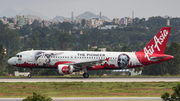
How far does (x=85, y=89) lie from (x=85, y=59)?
13461 millimetres

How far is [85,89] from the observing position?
34.1 meters

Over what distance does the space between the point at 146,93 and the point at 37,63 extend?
20.8 meters

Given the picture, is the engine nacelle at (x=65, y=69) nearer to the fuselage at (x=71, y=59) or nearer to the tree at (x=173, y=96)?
the fuselage at (x=71, y=59)

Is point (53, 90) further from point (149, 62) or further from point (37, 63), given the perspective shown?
point (149, 62)

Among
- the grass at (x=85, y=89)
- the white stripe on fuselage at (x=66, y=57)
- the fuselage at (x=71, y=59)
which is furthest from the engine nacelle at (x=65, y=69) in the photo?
the grass at (x=85, y=89)

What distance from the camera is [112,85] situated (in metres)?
37.2

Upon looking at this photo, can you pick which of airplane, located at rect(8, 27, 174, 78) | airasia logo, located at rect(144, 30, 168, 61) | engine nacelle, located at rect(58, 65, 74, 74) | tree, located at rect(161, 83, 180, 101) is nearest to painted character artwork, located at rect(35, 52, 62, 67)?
airplane, located at rect(8, 27, 174, 78)

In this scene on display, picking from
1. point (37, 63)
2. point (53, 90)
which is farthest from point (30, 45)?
point (53, 90)

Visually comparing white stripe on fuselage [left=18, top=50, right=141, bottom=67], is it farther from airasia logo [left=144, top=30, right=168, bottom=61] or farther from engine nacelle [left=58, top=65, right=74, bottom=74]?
airasia logo [left=144, top=30, right=168, bottom=61]

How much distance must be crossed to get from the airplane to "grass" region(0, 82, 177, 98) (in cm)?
856

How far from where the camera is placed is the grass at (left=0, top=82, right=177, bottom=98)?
101 ft

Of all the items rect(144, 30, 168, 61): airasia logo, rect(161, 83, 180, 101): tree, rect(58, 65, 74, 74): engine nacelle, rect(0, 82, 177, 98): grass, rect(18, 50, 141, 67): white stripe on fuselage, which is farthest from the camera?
rect(144, 30, 168, 61): airasia logo

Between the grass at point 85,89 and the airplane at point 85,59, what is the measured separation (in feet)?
28.1

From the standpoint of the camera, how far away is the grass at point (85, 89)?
30.8 meters
